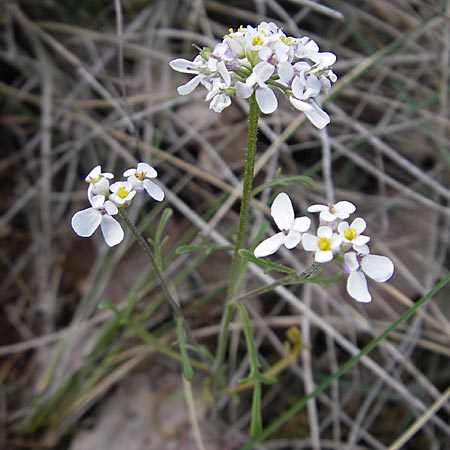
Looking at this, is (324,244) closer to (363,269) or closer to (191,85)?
(363,269)

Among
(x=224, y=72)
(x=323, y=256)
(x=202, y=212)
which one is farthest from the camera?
(x=202, y=212)

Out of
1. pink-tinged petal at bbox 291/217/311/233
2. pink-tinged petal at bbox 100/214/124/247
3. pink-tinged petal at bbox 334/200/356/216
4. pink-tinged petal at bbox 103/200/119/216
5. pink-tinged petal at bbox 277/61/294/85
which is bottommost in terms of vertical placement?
pink-tinged petal at bbox 100/214/124/247

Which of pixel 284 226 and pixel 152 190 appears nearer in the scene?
pixel 284 226

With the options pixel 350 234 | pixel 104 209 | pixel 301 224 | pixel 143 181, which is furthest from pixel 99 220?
pixel 350 234

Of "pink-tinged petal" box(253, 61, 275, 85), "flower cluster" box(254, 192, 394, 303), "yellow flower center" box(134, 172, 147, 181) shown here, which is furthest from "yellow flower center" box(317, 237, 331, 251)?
"yellow flower center" box(134, 172, 147, 181)

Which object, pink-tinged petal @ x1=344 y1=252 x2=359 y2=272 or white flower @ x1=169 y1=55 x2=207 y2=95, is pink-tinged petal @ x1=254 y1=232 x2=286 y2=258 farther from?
white flower @ x1=169 y1=55 x2=207 y2=95

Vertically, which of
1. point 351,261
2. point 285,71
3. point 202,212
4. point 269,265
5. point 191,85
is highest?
point 285,71

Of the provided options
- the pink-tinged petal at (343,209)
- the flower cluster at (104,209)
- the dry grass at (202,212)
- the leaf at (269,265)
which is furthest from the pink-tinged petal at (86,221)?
the dry grass at (202,212)
